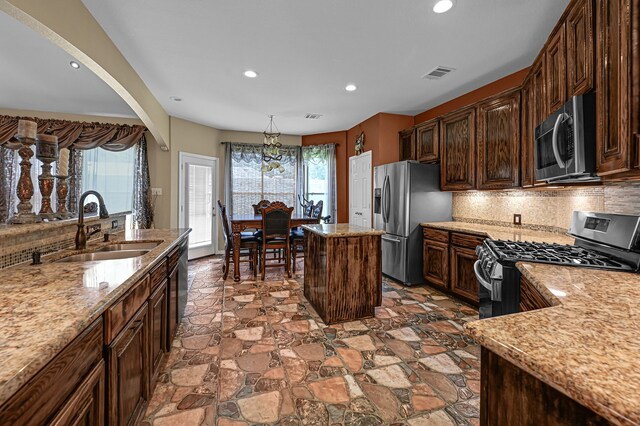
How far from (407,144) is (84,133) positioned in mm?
5272

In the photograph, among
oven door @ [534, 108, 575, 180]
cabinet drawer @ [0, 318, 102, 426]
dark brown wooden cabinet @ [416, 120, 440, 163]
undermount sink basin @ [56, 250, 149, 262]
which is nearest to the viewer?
cabinet drawer @ [0, 318, 102, 426]

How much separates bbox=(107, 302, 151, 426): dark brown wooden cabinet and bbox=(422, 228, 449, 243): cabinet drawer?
3.11 meters

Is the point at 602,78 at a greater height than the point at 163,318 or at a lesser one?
greater

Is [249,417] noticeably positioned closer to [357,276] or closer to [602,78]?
[357,276]

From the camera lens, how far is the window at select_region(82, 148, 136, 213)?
4891mm

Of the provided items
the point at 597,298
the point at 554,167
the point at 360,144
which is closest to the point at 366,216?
the point at 360,144

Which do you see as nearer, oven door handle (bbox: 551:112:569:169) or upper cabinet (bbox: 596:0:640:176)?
upper cabinet (bbox: 596:0:640:176)

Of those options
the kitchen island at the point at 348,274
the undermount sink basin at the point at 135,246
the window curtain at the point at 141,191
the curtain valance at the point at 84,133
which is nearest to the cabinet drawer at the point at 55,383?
the undermount sink basin at the point at 135,246

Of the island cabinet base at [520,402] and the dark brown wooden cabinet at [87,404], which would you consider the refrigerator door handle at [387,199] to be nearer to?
the island cabinet base at [520,402]

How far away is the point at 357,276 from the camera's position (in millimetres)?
2822

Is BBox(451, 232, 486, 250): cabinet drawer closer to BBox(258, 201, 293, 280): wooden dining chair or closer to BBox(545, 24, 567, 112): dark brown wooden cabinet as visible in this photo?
BBox(545, 24, 567, 112): dark brown wooden cabinet

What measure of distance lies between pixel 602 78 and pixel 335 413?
2210 millimetres

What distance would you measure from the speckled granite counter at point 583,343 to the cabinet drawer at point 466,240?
1.91 meters

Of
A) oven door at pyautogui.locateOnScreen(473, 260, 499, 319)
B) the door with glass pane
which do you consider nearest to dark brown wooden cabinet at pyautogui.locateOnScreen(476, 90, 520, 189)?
oven door at pyautogui.locateOnScreen(473, 260, 499, 319)
